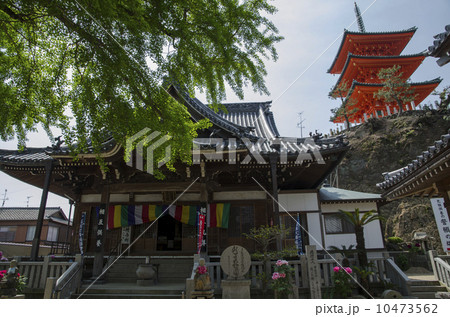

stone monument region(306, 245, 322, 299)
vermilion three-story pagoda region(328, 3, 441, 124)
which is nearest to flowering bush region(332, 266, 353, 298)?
stone monument region(306, 245, 322, 299)

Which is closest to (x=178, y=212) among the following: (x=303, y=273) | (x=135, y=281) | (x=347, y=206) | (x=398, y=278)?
(x=135, y=281)

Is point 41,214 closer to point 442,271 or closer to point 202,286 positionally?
point 202,286

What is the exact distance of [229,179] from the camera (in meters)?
13.8

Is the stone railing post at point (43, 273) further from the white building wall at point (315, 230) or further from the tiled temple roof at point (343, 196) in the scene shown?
the tiled temple roof at point (343, 196)

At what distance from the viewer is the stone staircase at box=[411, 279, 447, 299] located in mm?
8805

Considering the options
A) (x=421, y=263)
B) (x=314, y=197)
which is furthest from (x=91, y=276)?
(x=421, y=263)

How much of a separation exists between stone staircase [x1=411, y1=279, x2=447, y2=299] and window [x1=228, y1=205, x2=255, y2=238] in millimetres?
6514

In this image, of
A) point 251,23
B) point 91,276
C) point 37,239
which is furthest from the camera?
point 91,276

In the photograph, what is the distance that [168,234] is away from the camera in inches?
618

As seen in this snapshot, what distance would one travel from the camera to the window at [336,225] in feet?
49.6

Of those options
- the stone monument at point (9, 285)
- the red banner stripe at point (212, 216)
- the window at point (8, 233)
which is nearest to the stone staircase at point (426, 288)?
the red banner stripe at point (212, 216)

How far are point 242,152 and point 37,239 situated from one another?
26.9ft

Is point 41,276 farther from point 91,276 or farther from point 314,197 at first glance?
point 314,197
